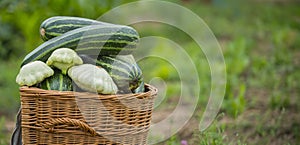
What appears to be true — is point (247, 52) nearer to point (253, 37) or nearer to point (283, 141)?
point (253, 37)

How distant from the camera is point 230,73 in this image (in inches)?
243

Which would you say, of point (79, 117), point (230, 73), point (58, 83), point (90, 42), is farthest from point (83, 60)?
point (230, 73)

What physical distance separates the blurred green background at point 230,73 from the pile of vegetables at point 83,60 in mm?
804

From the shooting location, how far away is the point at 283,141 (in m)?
4.00

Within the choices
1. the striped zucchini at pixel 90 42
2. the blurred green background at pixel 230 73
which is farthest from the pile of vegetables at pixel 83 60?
the blurred green background at pixel 230 73

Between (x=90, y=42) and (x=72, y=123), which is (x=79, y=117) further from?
(x=90, y=42)

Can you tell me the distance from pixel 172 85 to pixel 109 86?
3.33 meters

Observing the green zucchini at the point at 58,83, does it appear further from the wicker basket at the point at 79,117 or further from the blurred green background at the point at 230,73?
the blurred green background at the point at 230,73

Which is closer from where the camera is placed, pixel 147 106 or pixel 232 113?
pixel 147 106

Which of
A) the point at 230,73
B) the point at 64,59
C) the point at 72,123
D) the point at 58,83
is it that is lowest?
the point at 230,73

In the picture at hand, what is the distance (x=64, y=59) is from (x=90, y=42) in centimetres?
21

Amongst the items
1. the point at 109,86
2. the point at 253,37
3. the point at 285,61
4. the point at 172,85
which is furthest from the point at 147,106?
the point at 253,37

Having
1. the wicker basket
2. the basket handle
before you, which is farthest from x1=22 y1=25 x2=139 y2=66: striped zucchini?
the basket handle

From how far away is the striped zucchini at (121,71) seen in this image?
2.70 m
